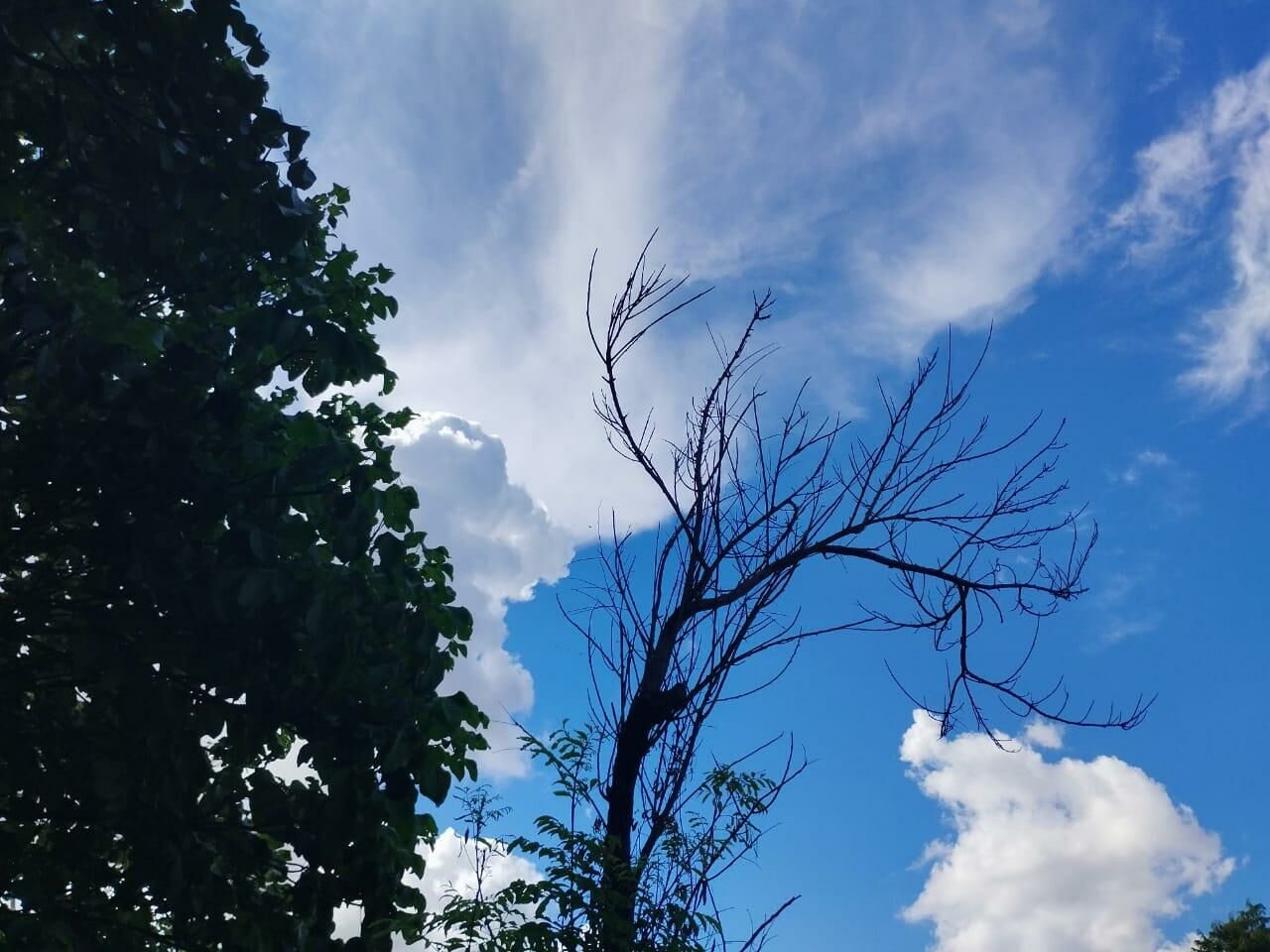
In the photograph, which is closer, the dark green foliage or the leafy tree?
the leafy tree

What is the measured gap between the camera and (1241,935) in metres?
30.7

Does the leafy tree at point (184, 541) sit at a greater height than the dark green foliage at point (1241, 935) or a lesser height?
lesser

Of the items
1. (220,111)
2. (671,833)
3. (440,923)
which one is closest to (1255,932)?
(671,833)

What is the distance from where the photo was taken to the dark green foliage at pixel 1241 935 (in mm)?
29969

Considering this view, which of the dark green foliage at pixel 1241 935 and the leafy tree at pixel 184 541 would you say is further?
the dark green foliage at pixel 1241 935

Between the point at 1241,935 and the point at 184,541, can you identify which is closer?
the point at 184,541

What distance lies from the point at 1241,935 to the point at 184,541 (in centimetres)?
3596

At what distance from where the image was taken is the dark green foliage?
30.0 meters

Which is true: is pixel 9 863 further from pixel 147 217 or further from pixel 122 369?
pixel 147 217

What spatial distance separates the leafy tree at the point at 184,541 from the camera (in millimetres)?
4266

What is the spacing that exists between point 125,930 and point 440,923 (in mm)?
1444

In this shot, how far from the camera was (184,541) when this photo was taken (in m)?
4.42

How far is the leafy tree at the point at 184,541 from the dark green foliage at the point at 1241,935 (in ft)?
111

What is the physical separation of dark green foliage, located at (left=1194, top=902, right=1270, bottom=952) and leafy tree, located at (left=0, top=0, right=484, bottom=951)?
33750mm
